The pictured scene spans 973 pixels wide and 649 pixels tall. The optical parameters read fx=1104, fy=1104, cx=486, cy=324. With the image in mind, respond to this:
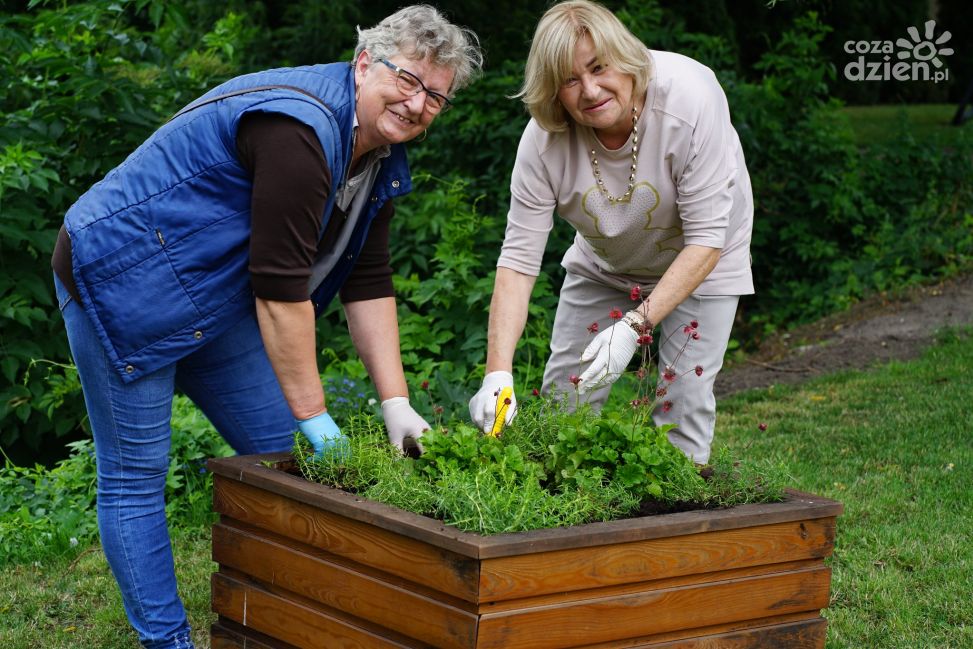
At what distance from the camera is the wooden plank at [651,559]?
1.83m

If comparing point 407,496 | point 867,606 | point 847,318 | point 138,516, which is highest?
point 407,496

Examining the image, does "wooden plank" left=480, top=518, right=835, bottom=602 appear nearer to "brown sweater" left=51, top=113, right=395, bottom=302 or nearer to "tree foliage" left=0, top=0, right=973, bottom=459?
"brown sweater" left=51, top=113, right=395, bottom=302

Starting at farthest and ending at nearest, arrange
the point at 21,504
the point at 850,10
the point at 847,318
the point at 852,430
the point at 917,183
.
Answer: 1. the point at 850,10
2. the point at 917,183
3. the point at 847,318
4. the point at 852,430
5. the point at 21,504

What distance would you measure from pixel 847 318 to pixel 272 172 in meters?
5.35

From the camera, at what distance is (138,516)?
7.96ft

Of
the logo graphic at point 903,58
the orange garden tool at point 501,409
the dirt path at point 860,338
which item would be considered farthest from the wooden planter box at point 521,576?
the logo graphic at point 903,58

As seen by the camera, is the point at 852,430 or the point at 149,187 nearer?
the point at 149,187

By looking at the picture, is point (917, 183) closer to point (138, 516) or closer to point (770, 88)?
point (770, 88)

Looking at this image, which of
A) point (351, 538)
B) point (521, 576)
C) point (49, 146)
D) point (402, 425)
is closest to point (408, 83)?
point (402, 425)

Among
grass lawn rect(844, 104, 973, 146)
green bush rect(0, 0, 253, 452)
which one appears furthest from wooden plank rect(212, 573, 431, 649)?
grass lawn rect(844, 104, 973, 146)

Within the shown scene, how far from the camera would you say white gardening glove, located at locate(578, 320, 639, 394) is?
8.19 ft

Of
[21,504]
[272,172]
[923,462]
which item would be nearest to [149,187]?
[272,172]

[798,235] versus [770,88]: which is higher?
[770,88]

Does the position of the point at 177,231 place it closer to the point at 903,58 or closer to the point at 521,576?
the point at 521,576
